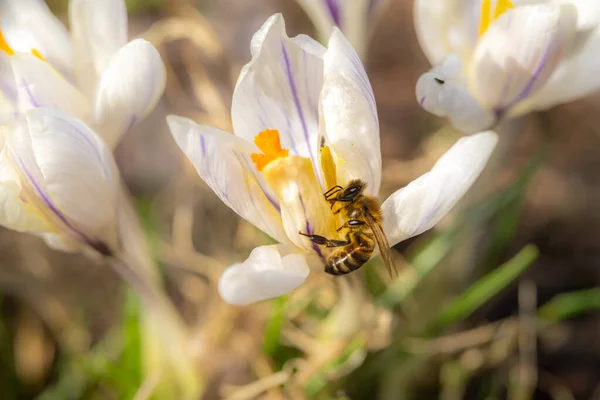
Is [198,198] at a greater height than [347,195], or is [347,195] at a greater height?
[347,195]

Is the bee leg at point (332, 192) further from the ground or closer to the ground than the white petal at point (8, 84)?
closer to the ground

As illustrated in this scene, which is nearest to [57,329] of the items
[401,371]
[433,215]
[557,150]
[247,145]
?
[401,371]

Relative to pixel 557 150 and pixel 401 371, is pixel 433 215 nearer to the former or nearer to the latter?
pixel 401 371

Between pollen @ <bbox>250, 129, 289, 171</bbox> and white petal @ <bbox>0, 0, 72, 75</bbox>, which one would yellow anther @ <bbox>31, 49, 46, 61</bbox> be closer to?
white petal @ <bbox>0, 0, 72, 75</bbox>

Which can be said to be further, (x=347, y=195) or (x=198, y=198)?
(x=198, y=198)

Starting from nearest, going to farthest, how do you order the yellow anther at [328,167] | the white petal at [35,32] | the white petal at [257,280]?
the white petal at [257,280] < the yellow anther at [328,167] < the white petal at [35,32]

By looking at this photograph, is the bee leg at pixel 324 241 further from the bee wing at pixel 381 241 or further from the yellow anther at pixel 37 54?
the yellow anther at pixel 37 54

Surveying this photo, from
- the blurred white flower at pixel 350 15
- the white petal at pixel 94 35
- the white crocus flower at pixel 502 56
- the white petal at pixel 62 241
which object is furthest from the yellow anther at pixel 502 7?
the white petal at pixel 62 241

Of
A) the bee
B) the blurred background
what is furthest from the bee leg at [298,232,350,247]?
the blurred background

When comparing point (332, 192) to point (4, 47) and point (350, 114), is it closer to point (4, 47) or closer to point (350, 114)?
point (350, 114)
